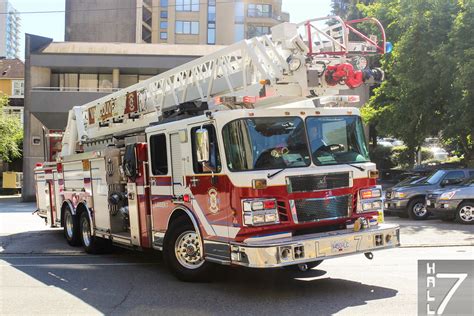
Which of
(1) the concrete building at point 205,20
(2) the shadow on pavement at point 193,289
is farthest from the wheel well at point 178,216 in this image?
(1) the concrete building at point 205,20

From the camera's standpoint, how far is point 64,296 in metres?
7.29

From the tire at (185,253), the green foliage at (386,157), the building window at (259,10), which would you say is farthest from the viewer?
the building window at (259,10)

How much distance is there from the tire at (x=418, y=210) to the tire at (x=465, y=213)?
1.51m

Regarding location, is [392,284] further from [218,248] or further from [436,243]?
[436,243]

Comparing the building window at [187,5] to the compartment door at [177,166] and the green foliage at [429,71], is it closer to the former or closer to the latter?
the green foliage at [429,71]

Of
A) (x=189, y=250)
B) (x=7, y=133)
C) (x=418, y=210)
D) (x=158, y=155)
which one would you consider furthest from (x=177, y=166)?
(x=7, y=133)

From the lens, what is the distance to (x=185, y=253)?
307 inches

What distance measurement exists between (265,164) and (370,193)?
166 cm

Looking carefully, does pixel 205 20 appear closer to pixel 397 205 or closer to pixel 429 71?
pixel 429 71

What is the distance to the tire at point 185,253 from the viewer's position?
7.63m

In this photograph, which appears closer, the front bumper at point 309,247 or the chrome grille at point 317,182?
the front bumper at point 309,247

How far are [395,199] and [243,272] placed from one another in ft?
33.0

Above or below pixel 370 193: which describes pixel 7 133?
above

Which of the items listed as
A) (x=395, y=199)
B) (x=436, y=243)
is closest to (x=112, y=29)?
(x=395, y=199)
